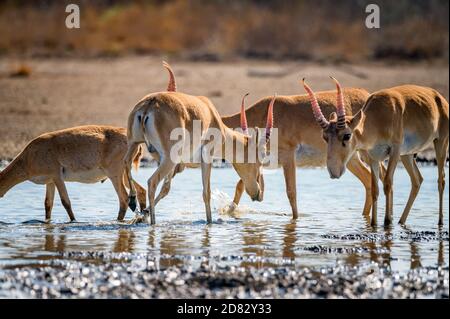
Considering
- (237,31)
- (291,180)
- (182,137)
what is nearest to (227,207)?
(291,180)

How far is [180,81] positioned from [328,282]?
1896cm

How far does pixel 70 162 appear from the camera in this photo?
1233cm

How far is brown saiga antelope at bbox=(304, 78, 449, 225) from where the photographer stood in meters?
11.4

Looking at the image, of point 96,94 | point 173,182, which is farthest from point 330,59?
point 173,182

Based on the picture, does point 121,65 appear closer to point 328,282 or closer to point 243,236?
point 243,236

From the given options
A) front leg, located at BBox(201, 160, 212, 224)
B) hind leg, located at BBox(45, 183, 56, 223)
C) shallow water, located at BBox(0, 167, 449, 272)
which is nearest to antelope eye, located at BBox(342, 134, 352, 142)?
shallow water, located at BBox(0, 167, 449, 272)

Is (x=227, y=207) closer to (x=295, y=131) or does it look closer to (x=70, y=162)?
(x=295, y=131)

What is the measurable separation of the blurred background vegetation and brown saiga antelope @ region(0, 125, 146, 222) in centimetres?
2015

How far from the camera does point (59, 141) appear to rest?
12453 mm

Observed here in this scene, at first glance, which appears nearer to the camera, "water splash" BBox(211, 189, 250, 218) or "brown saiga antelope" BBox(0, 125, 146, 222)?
"brown saiga antelope" BBox(0, 125, 146, 222)

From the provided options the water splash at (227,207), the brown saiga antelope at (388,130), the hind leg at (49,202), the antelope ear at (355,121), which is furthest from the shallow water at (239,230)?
the antelope ear at (355,121)

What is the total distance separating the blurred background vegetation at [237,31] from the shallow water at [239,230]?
1794 cm

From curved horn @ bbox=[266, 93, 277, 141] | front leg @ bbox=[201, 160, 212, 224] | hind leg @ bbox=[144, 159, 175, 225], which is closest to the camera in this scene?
hind leg @ bbox=[144, 159, 175, 225]

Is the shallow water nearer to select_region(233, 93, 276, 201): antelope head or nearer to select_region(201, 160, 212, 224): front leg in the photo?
select_region(201, 160, 212, 224): front leg
